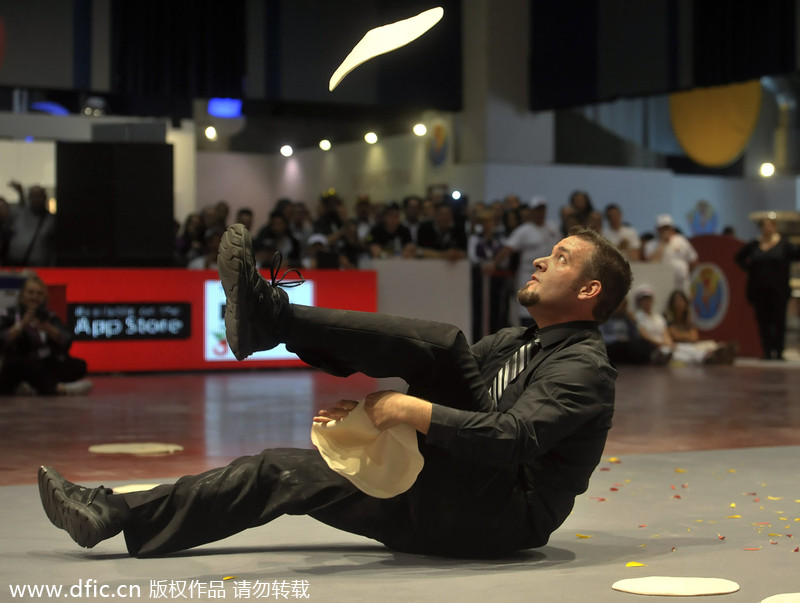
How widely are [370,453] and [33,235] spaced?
8328mm

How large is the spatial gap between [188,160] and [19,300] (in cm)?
823

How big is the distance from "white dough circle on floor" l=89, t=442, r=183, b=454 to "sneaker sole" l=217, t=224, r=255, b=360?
112 inches

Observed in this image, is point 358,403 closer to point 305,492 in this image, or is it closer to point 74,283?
point 305,492

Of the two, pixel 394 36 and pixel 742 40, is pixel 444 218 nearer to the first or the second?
pixel 742 40

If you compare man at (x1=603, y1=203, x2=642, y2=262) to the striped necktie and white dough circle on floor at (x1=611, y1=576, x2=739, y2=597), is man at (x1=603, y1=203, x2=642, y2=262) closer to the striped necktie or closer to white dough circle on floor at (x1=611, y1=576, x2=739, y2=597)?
the striped necktie

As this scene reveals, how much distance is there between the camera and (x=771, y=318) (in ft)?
40.7

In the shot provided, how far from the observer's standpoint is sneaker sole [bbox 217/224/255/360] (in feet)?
8.82

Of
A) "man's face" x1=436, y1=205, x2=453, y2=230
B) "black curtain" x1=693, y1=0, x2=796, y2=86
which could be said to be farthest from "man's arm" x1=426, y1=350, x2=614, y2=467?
"black curtain" x1=693, y1=0, x2=796, y2=86

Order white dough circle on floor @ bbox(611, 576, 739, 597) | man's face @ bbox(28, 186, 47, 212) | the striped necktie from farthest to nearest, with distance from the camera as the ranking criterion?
1. man's face @ bbox(28, 186, 47, 212)
2. the striped necktie
3. white dough circle on floor @ bbox(611, 576, 739, 597)

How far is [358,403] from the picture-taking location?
2.85 meters

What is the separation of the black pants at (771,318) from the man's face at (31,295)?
759 cm

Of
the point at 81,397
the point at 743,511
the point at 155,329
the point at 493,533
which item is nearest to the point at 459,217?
the point at 155,329

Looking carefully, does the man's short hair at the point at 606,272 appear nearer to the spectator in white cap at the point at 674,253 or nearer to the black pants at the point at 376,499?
the black pants at the point at 376,499

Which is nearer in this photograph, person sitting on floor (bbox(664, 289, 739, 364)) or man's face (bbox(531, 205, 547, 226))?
man's face (bbox(531, 205, 547, 226))
